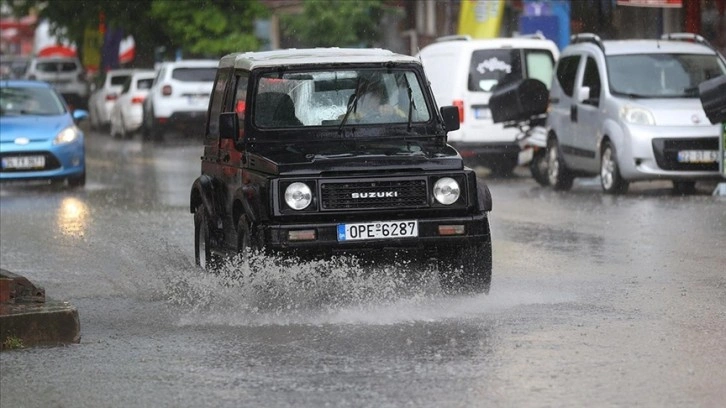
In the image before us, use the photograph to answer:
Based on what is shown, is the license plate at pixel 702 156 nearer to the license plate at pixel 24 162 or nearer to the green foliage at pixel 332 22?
the license plate at pixel 24 162

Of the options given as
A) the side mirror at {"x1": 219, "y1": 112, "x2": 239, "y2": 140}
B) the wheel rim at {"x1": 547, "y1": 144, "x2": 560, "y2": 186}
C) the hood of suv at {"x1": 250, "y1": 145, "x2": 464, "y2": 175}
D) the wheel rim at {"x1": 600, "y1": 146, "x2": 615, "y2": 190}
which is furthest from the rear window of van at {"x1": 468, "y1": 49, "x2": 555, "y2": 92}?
the hood of suv at {"x1": 250, "y1": 145, "x2": 464, "y2": 175}

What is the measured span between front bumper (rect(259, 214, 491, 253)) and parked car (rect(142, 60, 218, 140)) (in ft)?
92.6

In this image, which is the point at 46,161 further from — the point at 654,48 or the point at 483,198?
the point at 483,198

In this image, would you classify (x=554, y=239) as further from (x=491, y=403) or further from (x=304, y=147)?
(x=491, y=403)

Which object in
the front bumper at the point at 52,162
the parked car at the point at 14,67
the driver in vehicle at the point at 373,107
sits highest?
the driver in vehicle at the point at 373,107

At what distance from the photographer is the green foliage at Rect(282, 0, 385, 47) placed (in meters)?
44.3

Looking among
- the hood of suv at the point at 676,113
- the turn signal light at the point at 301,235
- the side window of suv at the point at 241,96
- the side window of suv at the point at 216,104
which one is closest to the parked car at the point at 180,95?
the hood of suv at the point at 676,113

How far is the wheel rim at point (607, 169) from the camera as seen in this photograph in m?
21.0

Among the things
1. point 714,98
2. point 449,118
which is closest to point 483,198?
point 449,118

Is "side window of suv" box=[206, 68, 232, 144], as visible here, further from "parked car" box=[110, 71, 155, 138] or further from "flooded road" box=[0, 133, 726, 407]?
"parked car" box=[110, 71, 155, 138]

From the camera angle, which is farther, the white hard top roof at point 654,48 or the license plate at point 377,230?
the white hard top roof at point 654,48

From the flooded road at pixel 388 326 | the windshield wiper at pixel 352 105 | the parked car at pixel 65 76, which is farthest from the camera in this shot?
the parked car at pixel 65 76

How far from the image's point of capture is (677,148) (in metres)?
20.3

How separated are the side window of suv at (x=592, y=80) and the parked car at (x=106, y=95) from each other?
2621 centimetres
